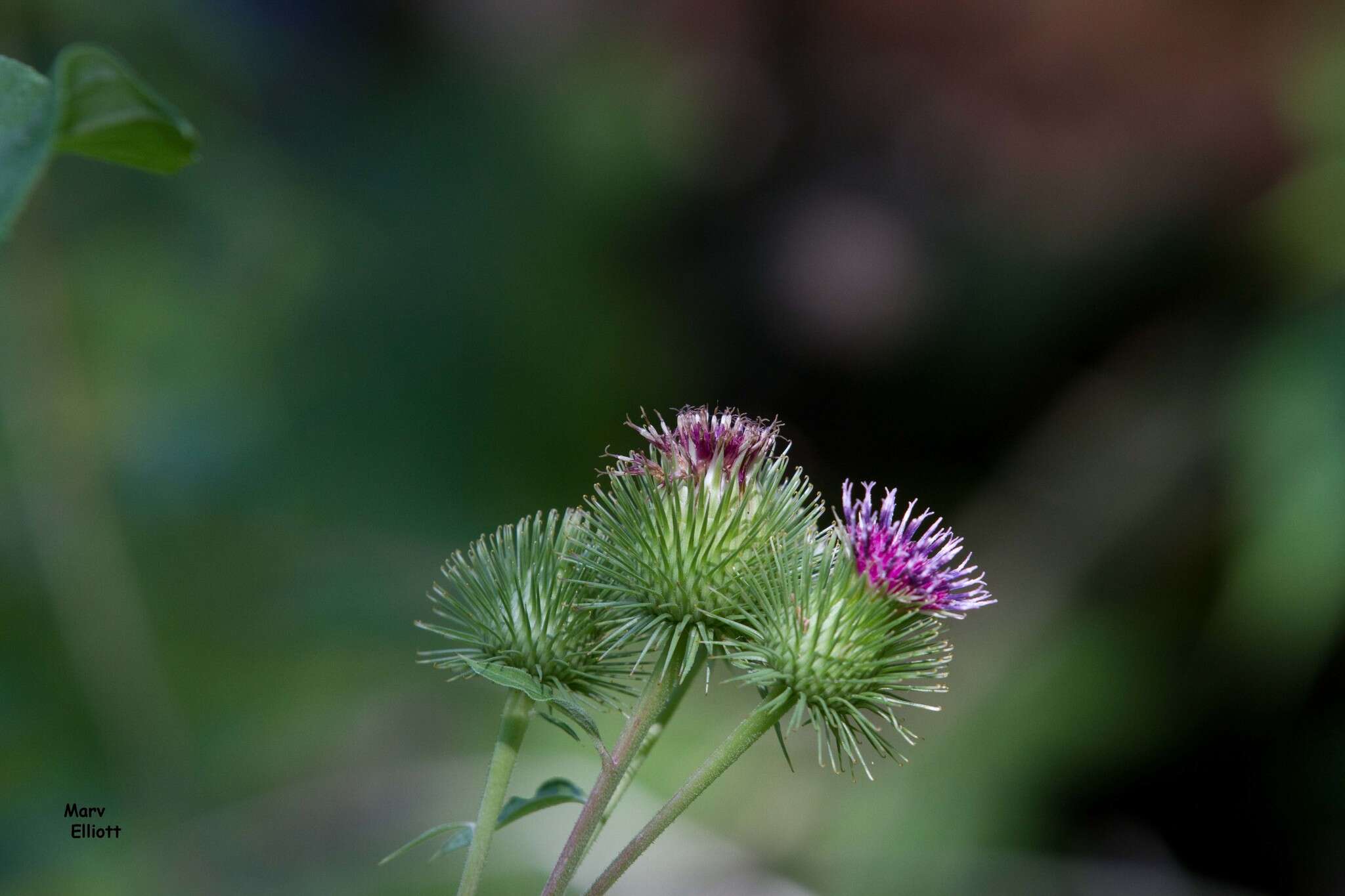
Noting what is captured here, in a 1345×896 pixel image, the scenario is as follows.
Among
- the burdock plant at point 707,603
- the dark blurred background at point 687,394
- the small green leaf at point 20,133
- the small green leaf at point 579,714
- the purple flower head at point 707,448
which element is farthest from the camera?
the dark blurred background at point 687,394

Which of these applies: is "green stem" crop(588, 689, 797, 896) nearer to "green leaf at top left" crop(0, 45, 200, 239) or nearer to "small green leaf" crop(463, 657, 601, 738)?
"small green leaf" crop(463, 657, 601, 738)

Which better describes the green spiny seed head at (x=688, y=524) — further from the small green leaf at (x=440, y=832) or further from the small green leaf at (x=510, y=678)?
the small green leaf at (x=440, y=832)

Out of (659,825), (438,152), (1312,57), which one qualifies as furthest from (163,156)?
(438,152)

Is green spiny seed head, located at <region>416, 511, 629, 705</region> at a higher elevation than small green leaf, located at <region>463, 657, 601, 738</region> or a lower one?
higher

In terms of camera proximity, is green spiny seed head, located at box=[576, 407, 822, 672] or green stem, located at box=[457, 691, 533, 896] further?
green spiny seed head, located at box=[576, 407, 822, 672]

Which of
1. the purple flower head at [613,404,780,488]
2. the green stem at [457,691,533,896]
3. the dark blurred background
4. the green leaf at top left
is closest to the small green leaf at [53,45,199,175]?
the green leaf at top left

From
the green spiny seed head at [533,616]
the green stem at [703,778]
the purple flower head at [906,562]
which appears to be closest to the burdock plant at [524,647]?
the green spiny seed head at [533,616]

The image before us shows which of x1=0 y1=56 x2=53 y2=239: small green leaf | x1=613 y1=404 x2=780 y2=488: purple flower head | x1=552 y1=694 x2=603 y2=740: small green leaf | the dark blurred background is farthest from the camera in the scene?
the dark blurred background

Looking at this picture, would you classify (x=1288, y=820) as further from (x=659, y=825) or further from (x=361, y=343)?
(x=361, y=343)
